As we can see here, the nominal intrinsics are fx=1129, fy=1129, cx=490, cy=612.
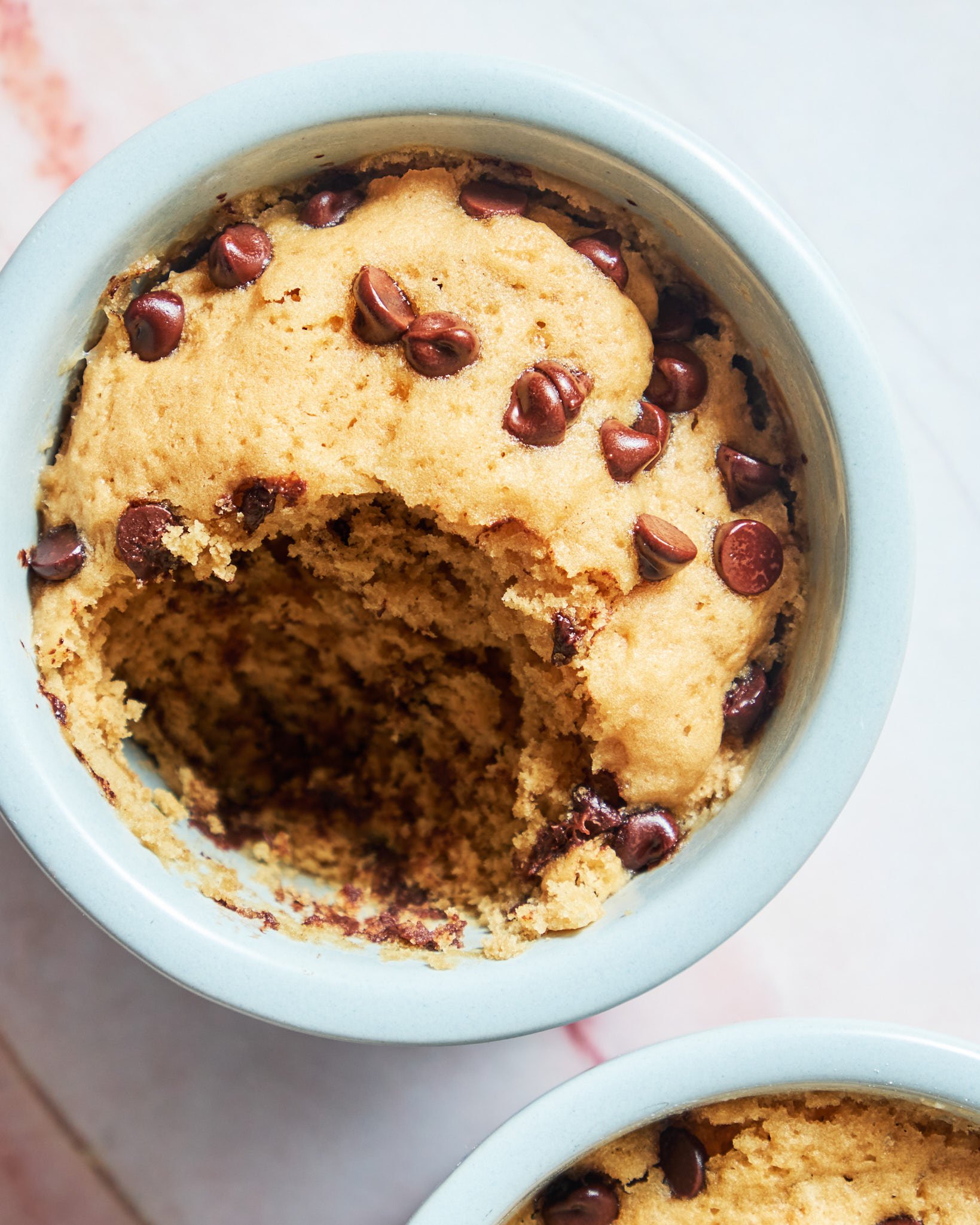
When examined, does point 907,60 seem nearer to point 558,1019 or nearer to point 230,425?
point 230,425

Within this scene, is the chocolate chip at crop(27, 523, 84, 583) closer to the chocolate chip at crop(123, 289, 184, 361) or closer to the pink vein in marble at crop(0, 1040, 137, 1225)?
the chocolate chip at crop(123, 289, 184, 361)

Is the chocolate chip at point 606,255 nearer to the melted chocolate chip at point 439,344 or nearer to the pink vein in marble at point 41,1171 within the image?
the melted chocolate chip at point 439,344

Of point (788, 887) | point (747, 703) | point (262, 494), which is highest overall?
point (262, 494)

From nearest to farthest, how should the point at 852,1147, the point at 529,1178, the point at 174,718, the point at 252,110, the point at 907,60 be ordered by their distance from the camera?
the point at 252,110 → the point at 529,1178 → the point at 852,1147 → the point at 174,718 → the point at 907,60

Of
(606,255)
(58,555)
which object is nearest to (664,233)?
(606,255)

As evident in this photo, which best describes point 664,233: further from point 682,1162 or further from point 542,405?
point 682,1162

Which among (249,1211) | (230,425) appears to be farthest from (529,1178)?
(230,425)

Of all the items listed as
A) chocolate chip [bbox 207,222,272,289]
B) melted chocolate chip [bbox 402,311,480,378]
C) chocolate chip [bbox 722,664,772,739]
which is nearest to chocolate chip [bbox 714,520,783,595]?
chocolate chip [bbox 722,664,772,739]
